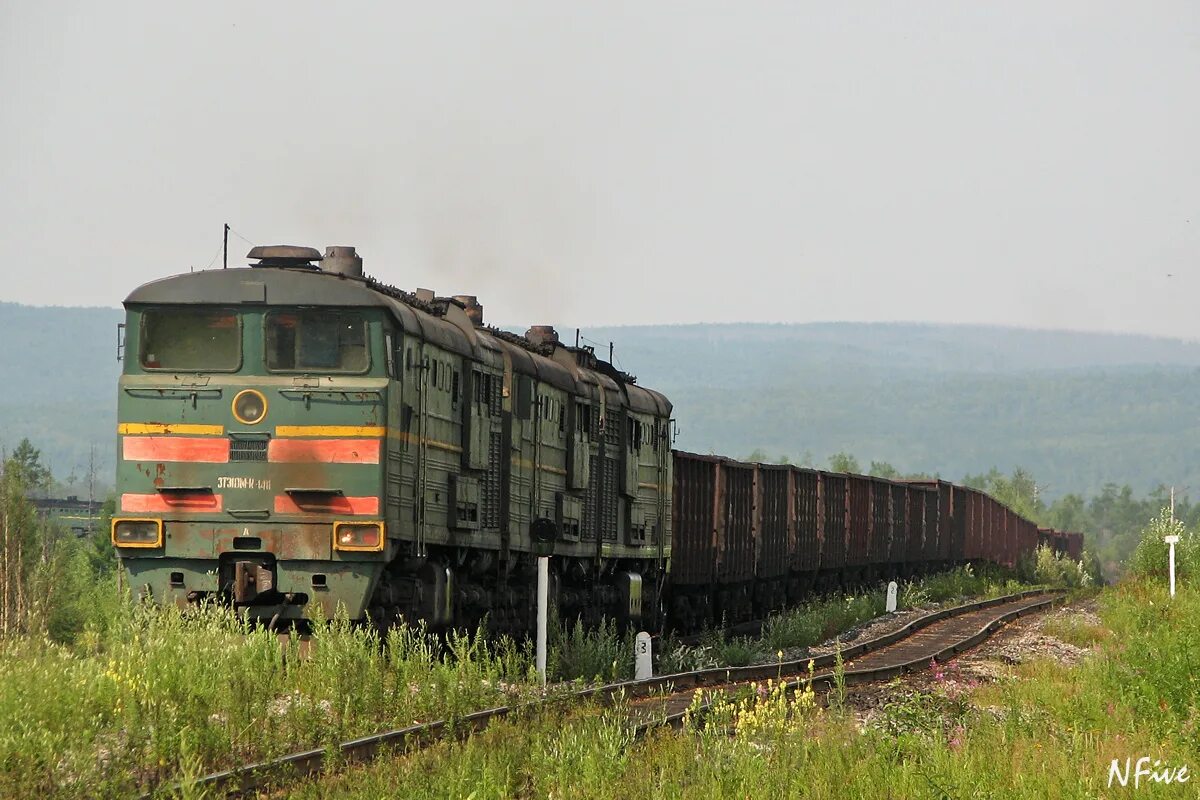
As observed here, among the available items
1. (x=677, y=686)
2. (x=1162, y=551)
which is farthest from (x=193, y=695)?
(x=1162, y=551)

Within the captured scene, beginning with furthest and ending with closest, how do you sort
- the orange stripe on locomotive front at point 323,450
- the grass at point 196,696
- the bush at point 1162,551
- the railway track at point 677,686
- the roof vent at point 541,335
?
1. the bush at point 1162,551
2. the roof vent at point 541,335
3. the orange stripe on locomotive front at point 323,450
4. the railway track at point 677,686
5. the grass at point 196,696

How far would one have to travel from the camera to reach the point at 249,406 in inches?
640

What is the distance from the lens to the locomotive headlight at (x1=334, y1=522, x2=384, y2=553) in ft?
52.1

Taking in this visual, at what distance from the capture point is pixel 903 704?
14.1 m

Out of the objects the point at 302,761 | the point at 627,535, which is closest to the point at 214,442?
the point at 302,761

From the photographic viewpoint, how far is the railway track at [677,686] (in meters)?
10.6

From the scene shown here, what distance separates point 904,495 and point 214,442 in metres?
34.9

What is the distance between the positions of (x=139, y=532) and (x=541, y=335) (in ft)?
31.8

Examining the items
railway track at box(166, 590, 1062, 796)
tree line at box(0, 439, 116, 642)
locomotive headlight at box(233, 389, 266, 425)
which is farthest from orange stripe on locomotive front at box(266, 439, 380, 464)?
tree line at box(0, 439, 116, 642)

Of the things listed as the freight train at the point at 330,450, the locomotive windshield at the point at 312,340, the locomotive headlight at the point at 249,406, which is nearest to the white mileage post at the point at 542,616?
the freight train at the point at 330,450

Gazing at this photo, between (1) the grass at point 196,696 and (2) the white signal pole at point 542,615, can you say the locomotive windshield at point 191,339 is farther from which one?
(2) the white signal pole at point 542,615

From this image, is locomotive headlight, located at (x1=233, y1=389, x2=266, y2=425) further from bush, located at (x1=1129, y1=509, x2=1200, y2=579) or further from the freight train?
bush, located at (x1=1129, y1=509, x2=1200, y2=579)

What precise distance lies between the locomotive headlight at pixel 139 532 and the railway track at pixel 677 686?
422 cm

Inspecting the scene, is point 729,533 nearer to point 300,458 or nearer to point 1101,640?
point 1101,640
